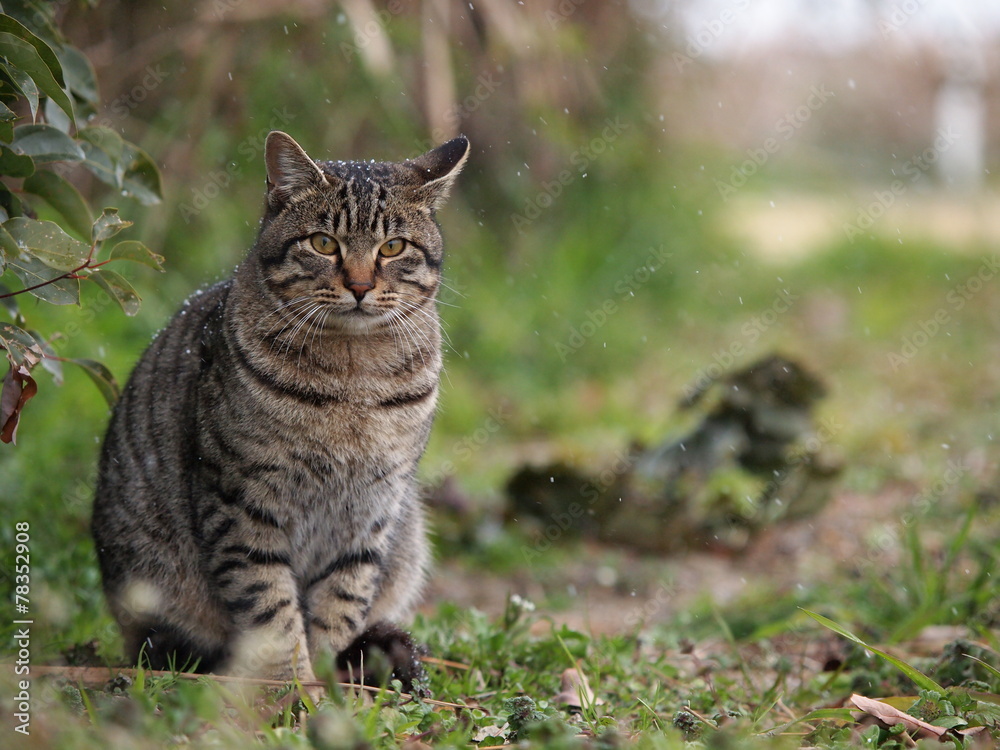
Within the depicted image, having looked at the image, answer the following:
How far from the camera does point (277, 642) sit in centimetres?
232

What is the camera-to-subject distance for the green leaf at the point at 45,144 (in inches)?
84.4

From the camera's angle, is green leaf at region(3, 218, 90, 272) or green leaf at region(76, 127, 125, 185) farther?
green leaf at region(76, 127, 125, 185)

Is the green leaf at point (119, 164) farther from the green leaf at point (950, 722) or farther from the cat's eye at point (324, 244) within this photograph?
the green leaf at point (950, 722)

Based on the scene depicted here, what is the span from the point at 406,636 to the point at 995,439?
12.4ft

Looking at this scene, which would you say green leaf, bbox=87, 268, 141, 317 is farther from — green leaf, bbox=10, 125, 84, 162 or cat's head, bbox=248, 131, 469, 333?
cat's head, bbox=248, 131, 469, 333

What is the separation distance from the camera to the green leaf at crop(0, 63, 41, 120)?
1.97m

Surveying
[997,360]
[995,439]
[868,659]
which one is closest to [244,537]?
[868,659]

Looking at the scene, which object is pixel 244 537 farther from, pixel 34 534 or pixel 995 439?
pixel 995 439

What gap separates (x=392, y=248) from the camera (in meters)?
2.48
